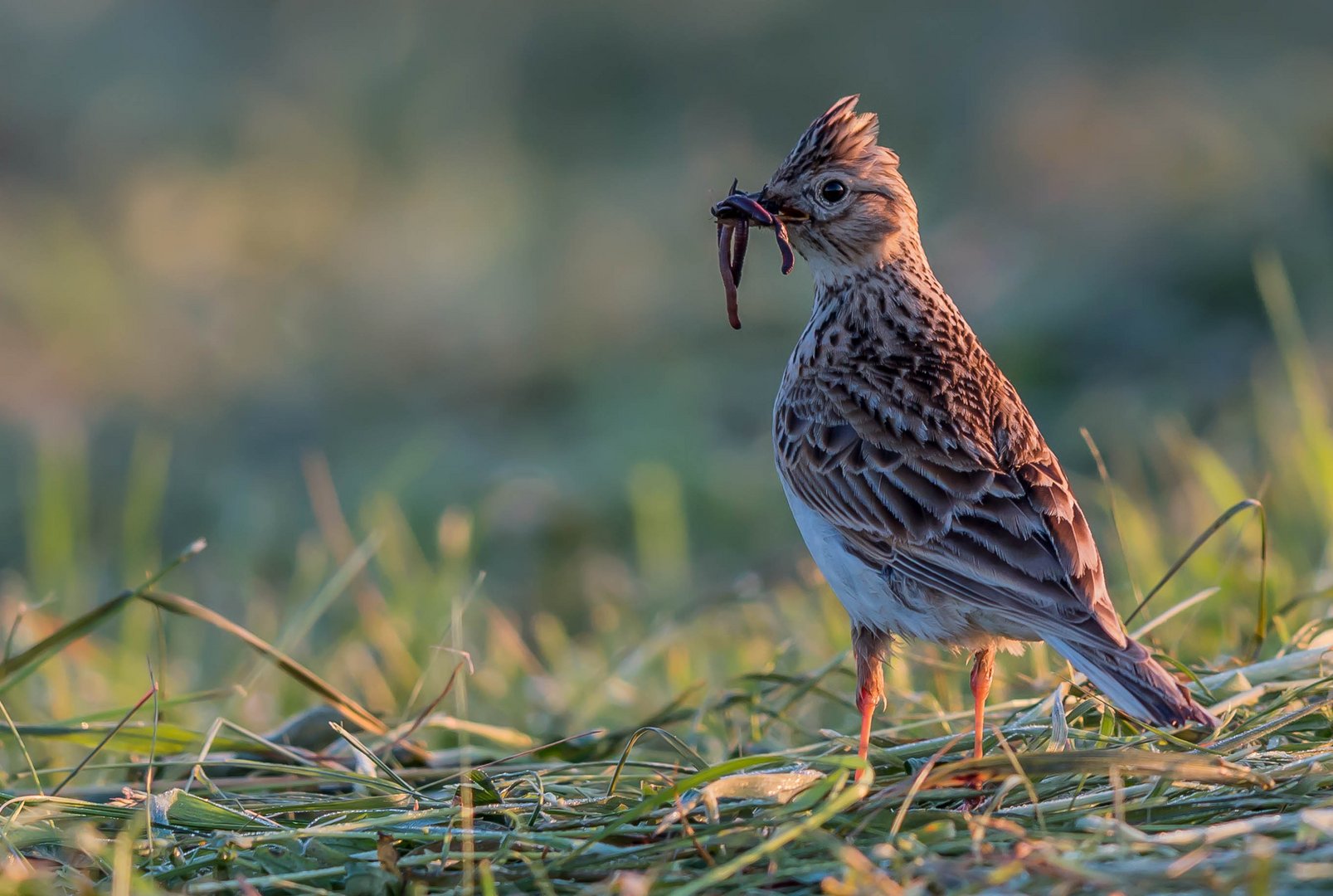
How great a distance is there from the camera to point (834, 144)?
465cm

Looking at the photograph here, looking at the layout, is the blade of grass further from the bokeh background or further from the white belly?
the white belly

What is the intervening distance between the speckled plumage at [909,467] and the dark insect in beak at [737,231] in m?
0.10

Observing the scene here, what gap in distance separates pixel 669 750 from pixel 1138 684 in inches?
68.4

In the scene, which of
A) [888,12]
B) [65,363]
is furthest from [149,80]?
[888,12]

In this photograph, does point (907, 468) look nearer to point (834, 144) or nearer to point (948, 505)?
point (948, 505)

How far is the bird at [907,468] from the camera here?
11.8 ft

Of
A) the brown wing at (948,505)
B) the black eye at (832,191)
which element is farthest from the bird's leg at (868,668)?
the black eye at (832,191)

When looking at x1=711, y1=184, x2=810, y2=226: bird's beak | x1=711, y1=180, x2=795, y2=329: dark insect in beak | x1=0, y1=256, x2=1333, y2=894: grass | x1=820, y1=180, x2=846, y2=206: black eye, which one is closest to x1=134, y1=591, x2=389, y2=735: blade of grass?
x1=0, y1=256, x2=1333, y2=894: grass

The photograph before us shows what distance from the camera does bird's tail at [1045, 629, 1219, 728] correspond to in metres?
3.24

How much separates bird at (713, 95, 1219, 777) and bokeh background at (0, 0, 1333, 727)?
134cm

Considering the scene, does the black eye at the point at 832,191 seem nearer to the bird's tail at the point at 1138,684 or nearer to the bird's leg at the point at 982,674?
the bird's leg at the point at 982,674

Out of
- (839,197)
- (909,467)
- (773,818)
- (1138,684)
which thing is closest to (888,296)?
(839,197)

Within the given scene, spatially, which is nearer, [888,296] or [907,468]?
[907,468]

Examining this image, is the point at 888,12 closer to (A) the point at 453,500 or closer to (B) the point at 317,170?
(B) the point at 317,170
